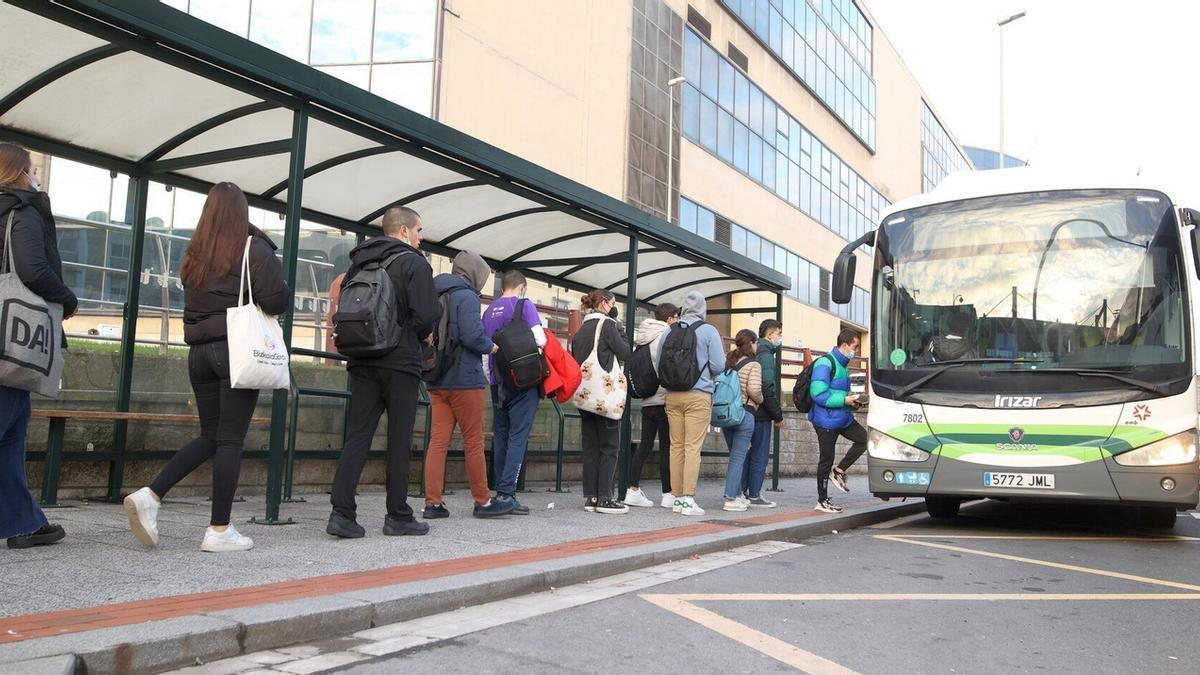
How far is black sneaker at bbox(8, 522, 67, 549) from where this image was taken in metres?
4.88

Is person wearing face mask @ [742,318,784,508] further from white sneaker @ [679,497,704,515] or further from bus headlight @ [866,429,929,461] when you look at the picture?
white sneaker @ [679,497,704,515]

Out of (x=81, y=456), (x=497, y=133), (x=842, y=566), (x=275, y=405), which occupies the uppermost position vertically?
(x=497, y=133)

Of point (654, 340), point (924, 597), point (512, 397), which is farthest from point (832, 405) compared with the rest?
point (924, 597)

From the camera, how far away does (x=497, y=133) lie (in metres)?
21.8

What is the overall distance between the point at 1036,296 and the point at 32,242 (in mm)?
7472

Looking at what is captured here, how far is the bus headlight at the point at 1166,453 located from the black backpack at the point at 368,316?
5776 millimetres

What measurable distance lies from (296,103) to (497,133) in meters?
15.9

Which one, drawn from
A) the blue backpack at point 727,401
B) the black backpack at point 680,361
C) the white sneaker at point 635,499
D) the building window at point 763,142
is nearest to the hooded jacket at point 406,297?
the black backpack at point 680,361

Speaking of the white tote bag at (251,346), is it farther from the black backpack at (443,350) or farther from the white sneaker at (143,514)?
the black backpack at (443,350)

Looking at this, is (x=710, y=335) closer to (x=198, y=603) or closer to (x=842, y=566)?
(x=842, y=566)

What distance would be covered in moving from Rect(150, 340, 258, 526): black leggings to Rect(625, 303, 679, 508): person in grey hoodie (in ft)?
14.1

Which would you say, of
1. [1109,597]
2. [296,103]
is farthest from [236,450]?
[1109,597]

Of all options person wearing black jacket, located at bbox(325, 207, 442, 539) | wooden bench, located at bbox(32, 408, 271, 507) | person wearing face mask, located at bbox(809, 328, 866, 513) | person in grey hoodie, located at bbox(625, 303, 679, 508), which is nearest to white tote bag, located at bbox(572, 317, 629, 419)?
person in grey hoodie, located at bbox(625, 303, 679, 508)

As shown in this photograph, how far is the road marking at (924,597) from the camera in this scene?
522cm
